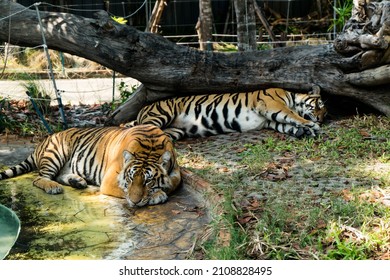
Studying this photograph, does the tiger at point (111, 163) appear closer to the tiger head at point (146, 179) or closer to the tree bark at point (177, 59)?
the tiger head at point (146, 179)

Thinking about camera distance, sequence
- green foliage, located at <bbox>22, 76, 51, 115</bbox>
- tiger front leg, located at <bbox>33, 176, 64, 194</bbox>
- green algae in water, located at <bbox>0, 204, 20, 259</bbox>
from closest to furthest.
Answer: green algae in water, located at <bbox>0, 204, 20, 259</bbox>, tiger front leg, located at <bbox>33, 176, 64, 194</bbox>, green foliage, located at <bbox>22, 76, 51, 115</bbox>

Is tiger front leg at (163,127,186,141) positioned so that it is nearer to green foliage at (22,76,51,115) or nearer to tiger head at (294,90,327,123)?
tiger head at (294,90,327,123)

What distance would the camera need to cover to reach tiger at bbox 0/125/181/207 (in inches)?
215

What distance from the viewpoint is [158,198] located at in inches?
214

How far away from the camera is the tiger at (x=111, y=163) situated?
547 cm

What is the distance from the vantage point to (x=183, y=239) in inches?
184

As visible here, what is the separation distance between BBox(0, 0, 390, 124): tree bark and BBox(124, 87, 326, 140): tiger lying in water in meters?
0.15

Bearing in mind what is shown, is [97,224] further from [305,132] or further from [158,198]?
[305,132]

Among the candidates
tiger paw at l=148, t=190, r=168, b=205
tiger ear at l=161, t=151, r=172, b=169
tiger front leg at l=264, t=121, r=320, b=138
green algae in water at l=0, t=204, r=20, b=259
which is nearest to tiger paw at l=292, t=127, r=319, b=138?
tiger front leg at l=264, t=121, r=320, b=138

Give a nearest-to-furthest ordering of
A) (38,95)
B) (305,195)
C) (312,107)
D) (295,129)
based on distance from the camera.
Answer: (305,195)
(295,129)
(312,107)
(38,95)

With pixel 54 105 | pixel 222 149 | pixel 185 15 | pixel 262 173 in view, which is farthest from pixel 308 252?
pixel 185 15

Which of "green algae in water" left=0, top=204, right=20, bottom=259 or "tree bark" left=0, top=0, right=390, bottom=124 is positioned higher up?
"tree bark" left=0, top=0, right=390, bottom=124

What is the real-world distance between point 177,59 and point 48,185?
8.67ft

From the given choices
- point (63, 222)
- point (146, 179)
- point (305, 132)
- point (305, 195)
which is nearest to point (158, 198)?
point (146, 179)
